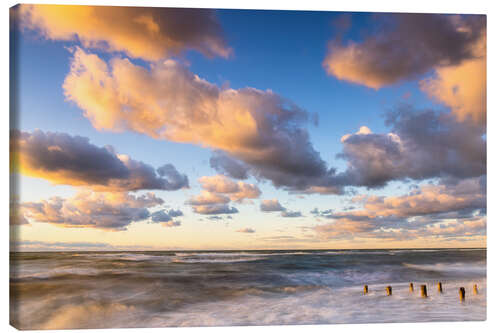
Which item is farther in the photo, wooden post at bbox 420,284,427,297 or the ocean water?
wooden post at bbox 420,284,427,297

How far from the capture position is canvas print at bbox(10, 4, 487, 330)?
5.02 m

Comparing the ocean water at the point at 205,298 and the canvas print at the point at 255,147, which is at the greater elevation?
the canvas print at the point at 255,147

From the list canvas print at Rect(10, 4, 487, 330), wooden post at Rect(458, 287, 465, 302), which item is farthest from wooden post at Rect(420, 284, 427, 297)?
wooden post at Rect(458, 287, 465, 302)

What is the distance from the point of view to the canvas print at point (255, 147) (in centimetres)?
502

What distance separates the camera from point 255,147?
18.8 ft

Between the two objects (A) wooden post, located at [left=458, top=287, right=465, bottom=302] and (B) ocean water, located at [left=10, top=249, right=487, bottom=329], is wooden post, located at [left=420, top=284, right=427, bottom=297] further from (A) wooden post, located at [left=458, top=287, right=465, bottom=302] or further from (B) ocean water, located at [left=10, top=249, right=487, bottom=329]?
(A) wooden post, located at [left=458, top=287, right=465, bottom=302]

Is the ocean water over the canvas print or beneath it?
beneath

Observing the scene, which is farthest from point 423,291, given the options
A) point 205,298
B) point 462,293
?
point 205,298

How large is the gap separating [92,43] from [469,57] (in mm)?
5297

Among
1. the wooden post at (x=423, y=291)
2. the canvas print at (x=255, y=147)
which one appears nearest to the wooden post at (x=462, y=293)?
the canvas print at (x=255, y=147)

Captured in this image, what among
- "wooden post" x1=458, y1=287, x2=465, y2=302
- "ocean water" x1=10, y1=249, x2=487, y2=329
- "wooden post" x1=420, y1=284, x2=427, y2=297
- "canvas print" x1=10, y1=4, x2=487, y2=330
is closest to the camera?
"ocean water" x1=10, y1=249, x2=487, y2=329

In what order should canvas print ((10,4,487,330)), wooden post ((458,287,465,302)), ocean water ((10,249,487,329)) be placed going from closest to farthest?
ocean water ((10,249,487,329)), canvas print ((10,4,487,330)), wooden post ((458,287,465,302))

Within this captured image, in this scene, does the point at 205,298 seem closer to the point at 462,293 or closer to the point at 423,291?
the point at 423,291

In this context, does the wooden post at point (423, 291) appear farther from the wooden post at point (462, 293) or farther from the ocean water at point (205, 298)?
the wooden post at point (462, 293)
